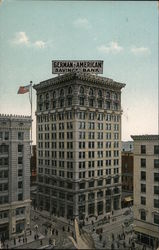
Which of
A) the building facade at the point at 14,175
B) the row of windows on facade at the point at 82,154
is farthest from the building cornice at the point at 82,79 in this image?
the row of windows on facade at the point at 82,154

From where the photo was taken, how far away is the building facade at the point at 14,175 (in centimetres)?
5334

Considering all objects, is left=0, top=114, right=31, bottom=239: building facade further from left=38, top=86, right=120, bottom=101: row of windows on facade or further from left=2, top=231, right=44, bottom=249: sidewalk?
left=38, top=86, right=120, bottom=101: row of windows on facade

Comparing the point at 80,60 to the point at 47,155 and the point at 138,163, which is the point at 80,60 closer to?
the point at 138,163

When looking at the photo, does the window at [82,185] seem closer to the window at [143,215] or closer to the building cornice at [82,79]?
the window at [143,215]

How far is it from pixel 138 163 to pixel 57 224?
24.4m

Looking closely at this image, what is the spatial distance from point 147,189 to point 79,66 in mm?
24258

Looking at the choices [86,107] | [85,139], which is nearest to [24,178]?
[85,139]

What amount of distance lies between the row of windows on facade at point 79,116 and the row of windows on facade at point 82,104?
6.21 ft

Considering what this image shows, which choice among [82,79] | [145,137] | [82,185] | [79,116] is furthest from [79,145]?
[145,137]

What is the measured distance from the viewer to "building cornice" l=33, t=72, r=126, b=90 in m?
64.9

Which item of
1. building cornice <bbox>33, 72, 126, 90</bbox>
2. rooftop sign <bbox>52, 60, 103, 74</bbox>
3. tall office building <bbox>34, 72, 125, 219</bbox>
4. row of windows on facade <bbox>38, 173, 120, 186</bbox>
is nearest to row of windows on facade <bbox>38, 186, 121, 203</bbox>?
tall office building <bbox>34, 72, 125, 219</bbox>

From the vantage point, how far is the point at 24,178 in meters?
56.5

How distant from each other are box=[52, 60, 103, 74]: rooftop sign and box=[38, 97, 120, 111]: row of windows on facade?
18.7 meters

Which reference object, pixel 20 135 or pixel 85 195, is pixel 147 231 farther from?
pixel 20 135
